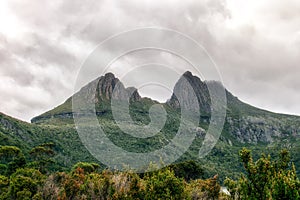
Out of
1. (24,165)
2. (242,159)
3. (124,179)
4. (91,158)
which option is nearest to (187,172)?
(24,165)

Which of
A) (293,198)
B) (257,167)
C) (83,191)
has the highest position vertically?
(257,167)

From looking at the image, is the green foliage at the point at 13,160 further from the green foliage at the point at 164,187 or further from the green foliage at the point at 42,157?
the green foliage at the point at 164,187

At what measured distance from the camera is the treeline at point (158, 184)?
20.4 m

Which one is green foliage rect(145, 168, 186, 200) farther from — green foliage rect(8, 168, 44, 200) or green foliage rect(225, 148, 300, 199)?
green foliage rect(8, 168, 44, 200)

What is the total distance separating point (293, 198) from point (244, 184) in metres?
3.06

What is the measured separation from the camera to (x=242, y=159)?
71.5 ft

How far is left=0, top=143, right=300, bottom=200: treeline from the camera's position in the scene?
20.4 meters

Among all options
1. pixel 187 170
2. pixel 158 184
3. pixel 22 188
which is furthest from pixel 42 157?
pixel 158 184

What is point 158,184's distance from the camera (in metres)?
31.0

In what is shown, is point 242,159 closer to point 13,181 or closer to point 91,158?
point 13,181

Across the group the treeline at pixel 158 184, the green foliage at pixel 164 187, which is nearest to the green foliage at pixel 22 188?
Result: the treeline at pixel 158 184

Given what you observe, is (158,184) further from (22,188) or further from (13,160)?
(13,160)

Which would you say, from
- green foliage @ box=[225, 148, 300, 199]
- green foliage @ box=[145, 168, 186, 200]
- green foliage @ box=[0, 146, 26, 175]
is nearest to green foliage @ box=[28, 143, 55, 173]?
green foliage @ box=[0, 146, 26, 175]

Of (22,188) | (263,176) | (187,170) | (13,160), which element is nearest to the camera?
(263,176)
